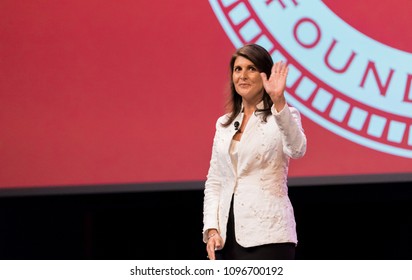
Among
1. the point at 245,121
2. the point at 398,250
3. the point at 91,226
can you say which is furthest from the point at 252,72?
the point at 91,226

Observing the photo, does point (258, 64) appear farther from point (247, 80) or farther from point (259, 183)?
point (259, 183)

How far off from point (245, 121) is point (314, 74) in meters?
0.87

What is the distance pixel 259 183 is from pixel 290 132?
7.1 inches

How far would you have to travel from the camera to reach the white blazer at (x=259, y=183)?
2238 millimetres

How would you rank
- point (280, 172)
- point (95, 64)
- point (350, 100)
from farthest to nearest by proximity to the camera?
point (95, 64) → point (350, 100) → point (280, 172)

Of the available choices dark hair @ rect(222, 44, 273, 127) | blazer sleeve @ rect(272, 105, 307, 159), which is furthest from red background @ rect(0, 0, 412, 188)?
blazer sleeve @ rect(272, 105, 307, 159)

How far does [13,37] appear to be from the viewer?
12.0ft

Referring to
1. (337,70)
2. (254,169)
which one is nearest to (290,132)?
(254,169)

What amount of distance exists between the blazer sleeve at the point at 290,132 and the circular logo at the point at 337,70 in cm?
92

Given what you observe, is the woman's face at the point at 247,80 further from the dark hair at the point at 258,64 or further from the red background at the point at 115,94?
the red background at the point at 115,94

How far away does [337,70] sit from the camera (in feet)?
10.2

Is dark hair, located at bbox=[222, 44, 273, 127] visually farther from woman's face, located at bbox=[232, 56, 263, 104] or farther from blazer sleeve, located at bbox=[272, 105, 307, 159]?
blazer sleeve, located at bbox=[272, 105, 307, 159]

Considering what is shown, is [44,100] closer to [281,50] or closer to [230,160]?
[281,50]

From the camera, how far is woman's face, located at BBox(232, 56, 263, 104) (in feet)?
7.66
